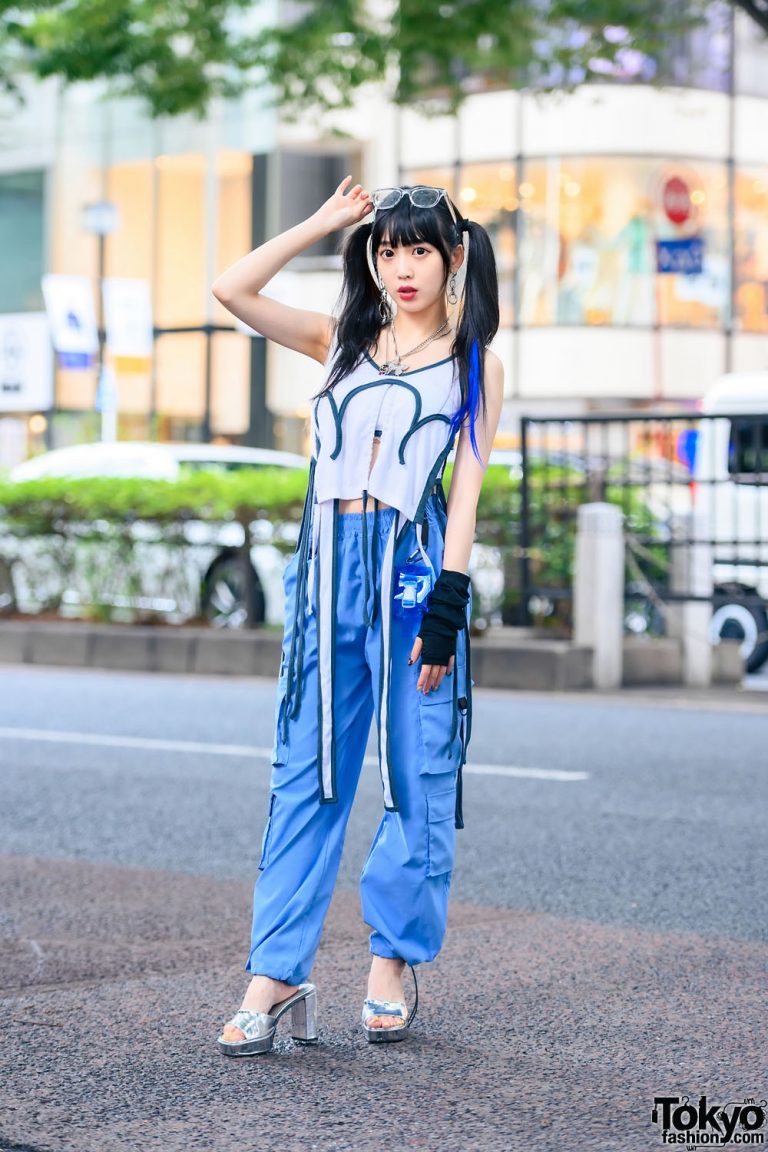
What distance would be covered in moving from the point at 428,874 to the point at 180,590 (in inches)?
440

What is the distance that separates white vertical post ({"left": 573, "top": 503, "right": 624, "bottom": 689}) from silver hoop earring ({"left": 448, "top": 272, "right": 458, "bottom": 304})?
8.67 meters

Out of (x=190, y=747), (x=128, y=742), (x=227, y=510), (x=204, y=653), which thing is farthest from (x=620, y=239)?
(x=190, y=747)

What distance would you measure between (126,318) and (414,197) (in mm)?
25899

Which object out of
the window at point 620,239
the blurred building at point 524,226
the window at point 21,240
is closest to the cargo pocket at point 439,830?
the blurred building at point 524,226

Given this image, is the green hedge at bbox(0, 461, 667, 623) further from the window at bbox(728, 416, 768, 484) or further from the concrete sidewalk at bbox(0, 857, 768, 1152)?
the concrete sidewalk at bbox(0, 857, 768, 1152)

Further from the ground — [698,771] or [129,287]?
[129,287]

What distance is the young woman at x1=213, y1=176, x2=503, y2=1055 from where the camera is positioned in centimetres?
388

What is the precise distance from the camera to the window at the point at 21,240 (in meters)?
37.8

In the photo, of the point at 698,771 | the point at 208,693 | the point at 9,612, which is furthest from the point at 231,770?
the point at 9,612

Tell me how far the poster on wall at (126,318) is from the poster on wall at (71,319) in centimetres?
32

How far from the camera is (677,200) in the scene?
31.6 m

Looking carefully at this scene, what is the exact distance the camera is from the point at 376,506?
12.9ft

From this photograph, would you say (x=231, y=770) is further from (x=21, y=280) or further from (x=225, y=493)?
(x=21, y=280)

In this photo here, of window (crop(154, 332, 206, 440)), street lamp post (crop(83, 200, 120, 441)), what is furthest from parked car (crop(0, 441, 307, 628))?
window (crop(154, 332, 206, 440))
